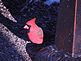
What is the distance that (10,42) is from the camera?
3301mm

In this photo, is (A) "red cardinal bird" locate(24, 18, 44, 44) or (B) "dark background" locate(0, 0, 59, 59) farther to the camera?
(B) "dark background" locate(0, 0, 59, 59)

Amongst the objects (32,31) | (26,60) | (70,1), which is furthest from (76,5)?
(26,60)

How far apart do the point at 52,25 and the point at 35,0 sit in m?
0.73

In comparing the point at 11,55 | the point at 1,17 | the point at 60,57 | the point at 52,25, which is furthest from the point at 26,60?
the point at 60,57

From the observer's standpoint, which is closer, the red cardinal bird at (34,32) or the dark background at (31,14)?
the red cardinal bird at (34,32)

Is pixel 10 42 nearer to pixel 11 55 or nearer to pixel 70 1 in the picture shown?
pixel 11 55

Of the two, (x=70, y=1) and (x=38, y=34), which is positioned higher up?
(x=70, y=1)

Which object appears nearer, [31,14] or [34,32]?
[34,32]

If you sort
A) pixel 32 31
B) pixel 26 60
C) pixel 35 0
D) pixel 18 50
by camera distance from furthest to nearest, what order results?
pixel 35 0
pixel 18 50
pixel 26 60
pixel 32 31

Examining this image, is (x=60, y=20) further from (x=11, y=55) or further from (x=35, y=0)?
(x=35, y=0)

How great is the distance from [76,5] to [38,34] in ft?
4.45

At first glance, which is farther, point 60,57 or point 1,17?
point 1,17

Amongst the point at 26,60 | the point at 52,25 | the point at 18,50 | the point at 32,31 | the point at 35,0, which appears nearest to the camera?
the point at 32,31

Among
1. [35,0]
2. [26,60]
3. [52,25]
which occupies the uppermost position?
[35,0]
